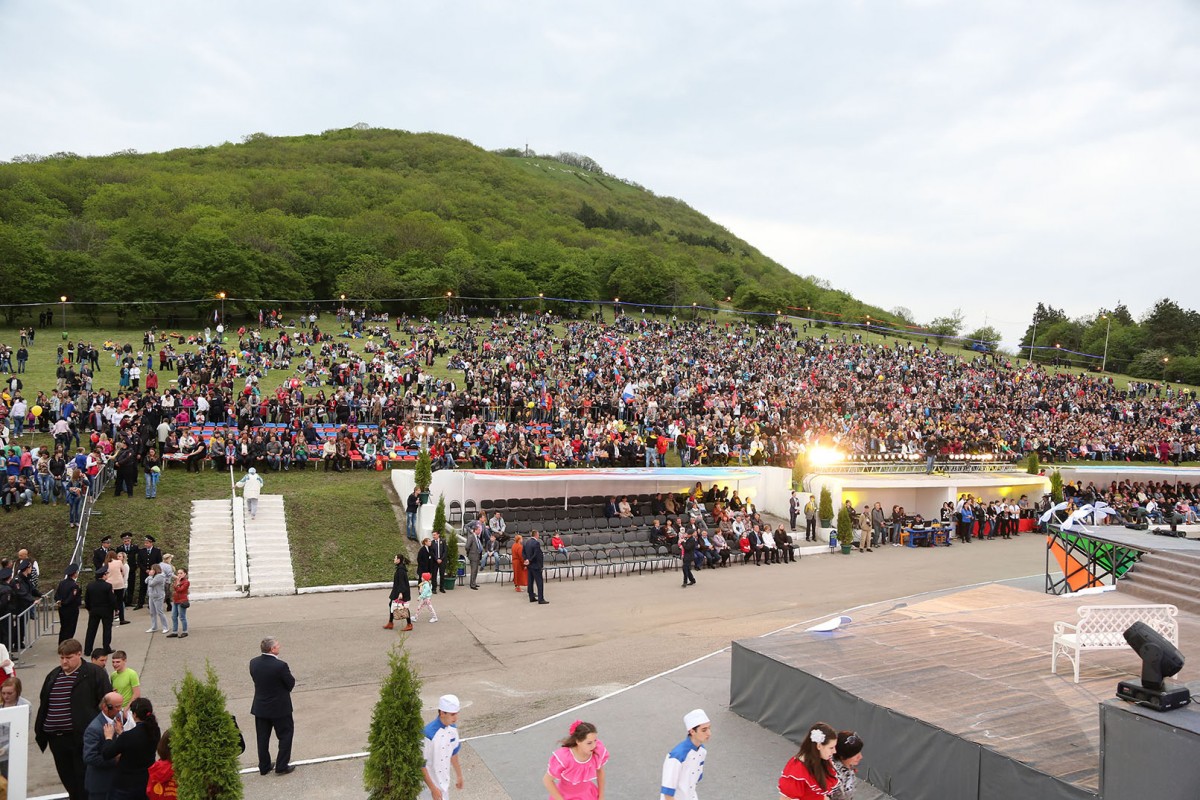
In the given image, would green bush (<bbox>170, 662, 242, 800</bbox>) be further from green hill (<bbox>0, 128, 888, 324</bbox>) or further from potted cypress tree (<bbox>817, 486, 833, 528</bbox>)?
green hill (<bbox>0, 128, 888, 324</bbox>)

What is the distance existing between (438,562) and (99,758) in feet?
34.8

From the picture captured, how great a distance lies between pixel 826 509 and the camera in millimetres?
24719

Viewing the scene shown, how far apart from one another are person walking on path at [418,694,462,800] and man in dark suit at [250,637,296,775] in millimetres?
2094

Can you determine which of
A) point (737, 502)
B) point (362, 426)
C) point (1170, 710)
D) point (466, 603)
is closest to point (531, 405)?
point (362, 426)

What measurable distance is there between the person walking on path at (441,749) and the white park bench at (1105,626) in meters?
7.22

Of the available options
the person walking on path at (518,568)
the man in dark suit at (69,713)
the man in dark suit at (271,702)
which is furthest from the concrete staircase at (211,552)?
the man in dark suit at (69,713)

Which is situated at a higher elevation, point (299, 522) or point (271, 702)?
point (271, 702)

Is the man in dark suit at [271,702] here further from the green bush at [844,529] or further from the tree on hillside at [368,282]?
the tree on hillside at [368,282]

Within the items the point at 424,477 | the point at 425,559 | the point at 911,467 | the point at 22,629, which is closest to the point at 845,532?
the point at 911,467

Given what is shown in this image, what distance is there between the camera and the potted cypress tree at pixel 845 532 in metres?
23.4

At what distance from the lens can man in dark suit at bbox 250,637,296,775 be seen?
7.30m

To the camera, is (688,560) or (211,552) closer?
(211,552)

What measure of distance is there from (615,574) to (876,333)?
68.2 metres

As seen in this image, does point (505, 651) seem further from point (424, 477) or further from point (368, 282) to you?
point (368, 282)
